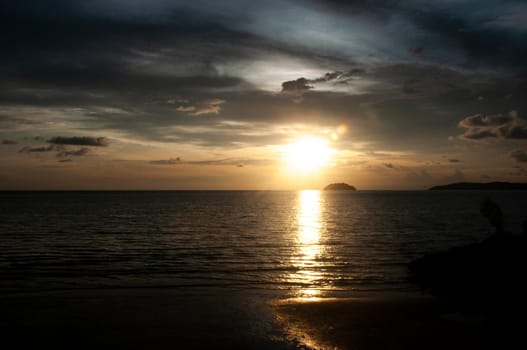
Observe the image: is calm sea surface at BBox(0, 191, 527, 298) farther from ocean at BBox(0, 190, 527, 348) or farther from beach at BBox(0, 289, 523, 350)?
beach at BBox(0, 289, 523, 350)

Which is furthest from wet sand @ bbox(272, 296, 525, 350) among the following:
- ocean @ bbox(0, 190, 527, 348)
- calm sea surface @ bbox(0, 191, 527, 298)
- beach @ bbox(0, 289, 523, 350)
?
calm sea surface @ bbox(0, 191, 527, 298)

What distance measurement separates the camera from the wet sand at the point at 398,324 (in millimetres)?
17672

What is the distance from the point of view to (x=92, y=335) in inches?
Answer: 724

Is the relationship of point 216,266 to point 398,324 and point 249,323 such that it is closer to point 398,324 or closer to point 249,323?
point 249,323

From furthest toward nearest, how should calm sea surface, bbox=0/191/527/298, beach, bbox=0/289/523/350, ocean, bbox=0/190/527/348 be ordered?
calm sea surface, bbox=0/191/527/298 < ocean, bbox=0/190/527/348 < beach, bbox=0/289/523/350

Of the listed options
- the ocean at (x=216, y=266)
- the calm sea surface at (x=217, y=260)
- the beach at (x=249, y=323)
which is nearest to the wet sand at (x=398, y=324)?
the beach at (x=249, y=323)

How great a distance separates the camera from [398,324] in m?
20.1

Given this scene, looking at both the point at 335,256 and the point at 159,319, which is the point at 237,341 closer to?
the point at 159,319

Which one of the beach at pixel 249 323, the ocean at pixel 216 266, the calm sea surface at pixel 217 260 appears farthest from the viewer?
the calm sea surface at pixel 217 260

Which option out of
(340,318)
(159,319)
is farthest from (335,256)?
(159,319)

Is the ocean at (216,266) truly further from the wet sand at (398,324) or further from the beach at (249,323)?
the wet sand at (398,324)

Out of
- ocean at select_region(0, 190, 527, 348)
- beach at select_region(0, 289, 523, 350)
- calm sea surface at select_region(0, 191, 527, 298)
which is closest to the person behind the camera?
beach at select_region(0, 289, 523, 350)

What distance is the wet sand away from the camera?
696 inches

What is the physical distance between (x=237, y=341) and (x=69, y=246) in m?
37.8
